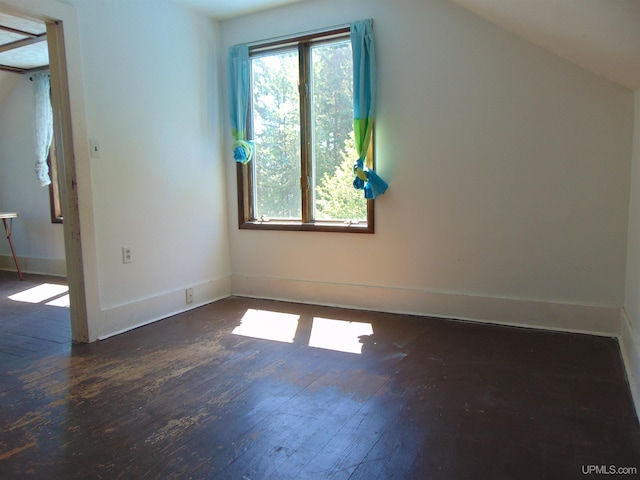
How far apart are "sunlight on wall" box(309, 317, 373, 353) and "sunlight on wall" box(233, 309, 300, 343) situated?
17cm

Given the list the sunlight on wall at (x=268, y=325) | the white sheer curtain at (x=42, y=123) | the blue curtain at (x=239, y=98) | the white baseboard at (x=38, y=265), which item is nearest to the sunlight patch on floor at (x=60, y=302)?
the white baseboard at (x=38, y=265)

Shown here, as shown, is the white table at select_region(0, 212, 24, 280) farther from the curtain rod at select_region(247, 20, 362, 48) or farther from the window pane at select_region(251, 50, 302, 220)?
the curtain rod at select_region(247, 20, 362, 48)

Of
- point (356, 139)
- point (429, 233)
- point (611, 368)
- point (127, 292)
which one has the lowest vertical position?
point (611, 368)

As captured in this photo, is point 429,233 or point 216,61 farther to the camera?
point 216,61

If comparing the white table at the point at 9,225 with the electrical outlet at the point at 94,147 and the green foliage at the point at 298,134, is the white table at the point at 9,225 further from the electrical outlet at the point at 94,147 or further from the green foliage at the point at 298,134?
the green foliage at the point at 298,134

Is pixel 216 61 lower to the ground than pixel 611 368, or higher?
higher

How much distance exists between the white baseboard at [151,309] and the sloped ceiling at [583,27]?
2.93 m

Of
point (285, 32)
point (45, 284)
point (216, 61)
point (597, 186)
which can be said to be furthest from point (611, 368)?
point (45, 284)

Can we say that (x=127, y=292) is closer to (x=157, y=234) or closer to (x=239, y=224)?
(x=157, y=234)

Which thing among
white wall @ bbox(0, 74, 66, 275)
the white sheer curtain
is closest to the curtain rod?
the white sheer curtain

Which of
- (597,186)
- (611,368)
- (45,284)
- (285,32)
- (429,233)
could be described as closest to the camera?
(611,368)

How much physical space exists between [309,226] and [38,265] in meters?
3.97

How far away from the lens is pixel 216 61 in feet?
13.2

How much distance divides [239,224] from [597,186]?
117 inches
